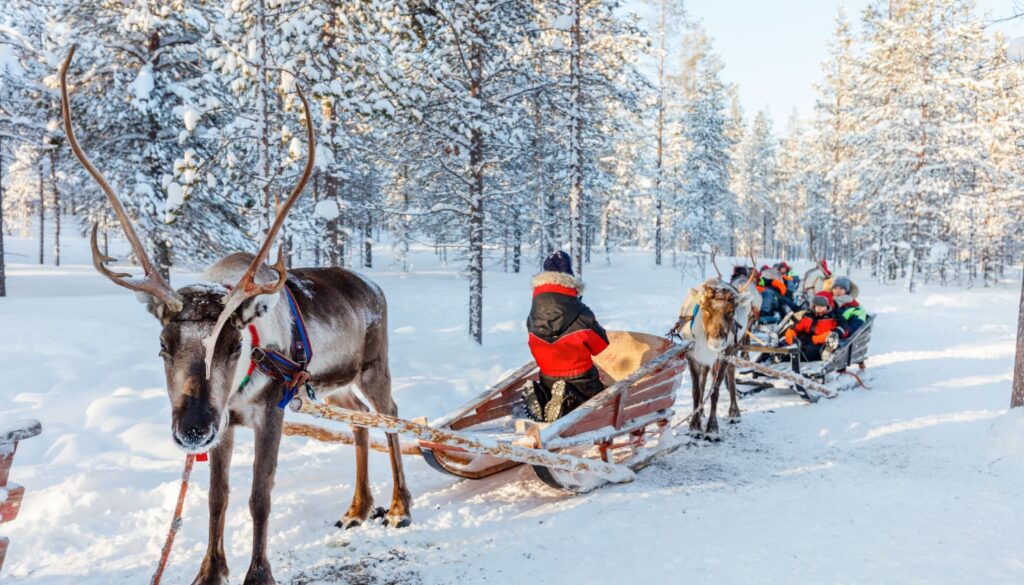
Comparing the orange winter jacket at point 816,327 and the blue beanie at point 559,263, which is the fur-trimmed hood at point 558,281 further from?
the orange winter jacket at point 816,327

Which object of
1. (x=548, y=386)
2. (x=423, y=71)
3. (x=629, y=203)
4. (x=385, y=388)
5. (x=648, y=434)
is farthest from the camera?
(x=629, y=203)

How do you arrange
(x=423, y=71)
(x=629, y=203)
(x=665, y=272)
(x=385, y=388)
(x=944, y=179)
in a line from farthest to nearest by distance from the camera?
1. (x=629, y=203)
2. (x=665, y=272)
3. (x=944, y=179)
4. (x=423, y=71)
5. (x=385, y=388)

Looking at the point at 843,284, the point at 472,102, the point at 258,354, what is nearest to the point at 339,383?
the point at 258,354

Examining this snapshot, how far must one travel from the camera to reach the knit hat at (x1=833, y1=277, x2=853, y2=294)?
11820 mm

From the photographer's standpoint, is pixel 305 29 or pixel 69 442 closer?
pixel 69 442

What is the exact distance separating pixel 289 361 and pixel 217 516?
3.61ft

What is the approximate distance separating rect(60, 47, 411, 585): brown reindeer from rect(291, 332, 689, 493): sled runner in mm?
376

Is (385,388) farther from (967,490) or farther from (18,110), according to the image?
(18,110)

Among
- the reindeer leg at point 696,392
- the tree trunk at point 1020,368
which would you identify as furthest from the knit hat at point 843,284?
the reindeer leg at point 696,392

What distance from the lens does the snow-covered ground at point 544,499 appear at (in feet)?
13.1

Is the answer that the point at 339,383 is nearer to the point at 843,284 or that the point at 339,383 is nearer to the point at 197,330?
the point at 197,330

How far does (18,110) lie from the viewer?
44.9ft

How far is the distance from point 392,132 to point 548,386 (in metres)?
9.94

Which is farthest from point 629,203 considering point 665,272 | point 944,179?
point 944,179
